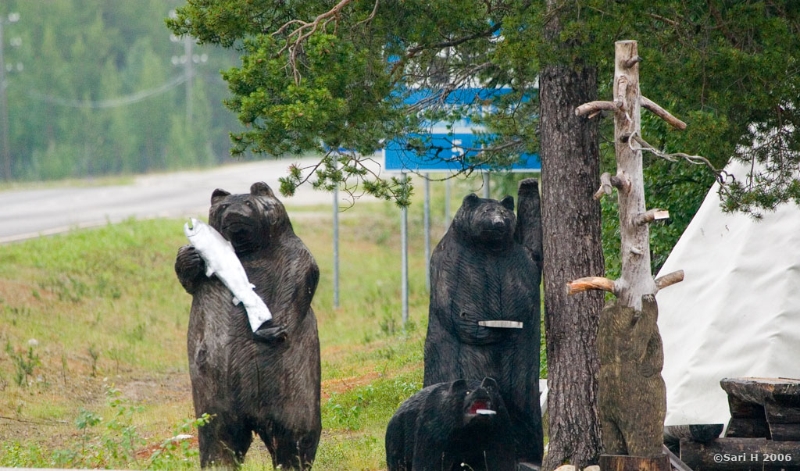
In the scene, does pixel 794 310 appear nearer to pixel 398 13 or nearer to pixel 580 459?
pixel 580 459

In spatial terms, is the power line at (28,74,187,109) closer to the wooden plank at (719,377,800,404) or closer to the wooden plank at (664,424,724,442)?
the wooden plank at (719,377,800,404)

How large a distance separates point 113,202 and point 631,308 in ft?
87.6

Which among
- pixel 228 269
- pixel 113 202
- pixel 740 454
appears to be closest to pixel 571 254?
pixel 740 454

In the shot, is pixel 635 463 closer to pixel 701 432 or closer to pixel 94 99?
pixel 701 432

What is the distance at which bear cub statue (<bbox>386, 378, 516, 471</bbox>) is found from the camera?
6.89 metres

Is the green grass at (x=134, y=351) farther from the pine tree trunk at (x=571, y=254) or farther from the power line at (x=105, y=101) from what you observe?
the power line at (x=105, y=101)

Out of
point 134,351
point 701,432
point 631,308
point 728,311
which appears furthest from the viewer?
point 134,351

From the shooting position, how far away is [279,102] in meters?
7.40

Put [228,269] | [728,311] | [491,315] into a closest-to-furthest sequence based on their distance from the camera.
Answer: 1. [228,269]
2. [491,315]
3. [728,311]

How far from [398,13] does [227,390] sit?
301 centimetres

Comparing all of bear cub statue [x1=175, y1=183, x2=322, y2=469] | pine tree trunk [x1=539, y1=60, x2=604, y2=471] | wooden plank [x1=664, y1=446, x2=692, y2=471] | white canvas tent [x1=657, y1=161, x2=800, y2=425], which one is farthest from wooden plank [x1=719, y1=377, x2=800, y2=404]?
bear cub statue [x1=175, y1=183, x2=322, y2=469]

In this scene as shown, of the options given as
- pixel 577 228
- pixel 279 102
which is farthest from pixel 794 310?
pixel 279 102

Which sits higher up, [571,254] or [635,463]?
[571,254]

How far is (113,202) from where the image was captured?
3117cm
